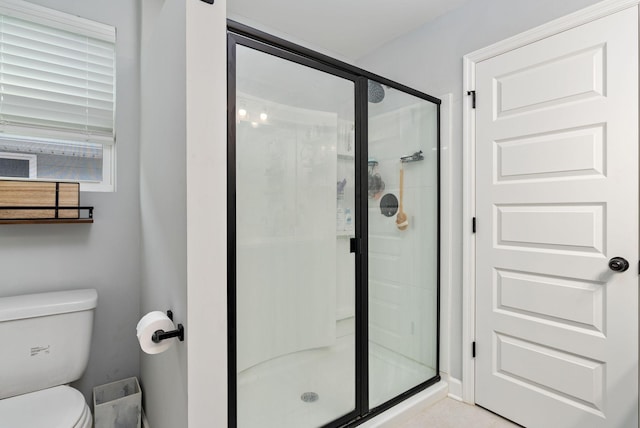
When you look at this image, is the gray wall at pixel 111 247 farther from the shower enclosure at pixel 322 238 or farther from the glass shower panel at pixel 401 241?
the glass shower panel at pixel 401 241

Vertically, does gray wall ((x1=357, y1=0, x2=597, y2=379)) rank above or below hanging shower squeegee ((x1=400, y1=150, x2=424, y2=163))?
above

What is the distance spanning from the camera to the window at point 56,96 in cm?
156

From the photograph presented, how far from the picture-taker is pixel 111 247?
5.77 feet

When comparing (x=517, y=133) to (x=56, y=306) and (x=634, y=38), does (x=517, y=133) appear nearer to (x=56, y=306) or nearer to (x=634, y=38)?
(x=634, y=38)

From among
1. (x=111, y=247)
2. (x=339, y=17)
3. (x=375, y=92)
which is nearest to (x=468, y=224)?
(x=375, y=92)

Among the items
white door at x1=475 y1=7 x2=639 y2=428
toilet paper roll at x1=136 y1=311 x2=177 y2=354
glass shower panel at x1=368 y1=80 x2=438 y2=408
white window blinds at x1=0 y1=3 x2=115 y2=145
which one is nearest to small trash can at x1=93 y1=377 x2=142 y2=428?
toilet paper roll at x1=136 y1=311 x2=177 y2=354

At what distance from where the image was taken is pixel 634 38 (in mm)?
1402

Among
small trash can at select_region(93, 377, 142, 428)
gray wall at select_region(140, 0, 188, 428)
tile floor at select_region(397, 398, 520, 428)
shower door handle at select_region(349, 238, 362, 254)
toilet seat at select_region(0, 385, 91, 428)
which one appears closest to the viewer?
gray wall at select_region(140, 0, 188, 428)

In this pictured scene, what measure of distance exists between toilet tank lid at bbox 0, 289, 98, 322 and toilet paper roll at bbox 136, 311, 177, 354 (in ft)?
2.10

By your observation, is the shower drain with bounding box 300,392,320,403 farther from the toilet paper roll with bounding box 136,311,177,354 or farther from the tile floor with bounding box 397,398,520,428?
the toilet paper roll with bounding box 136,311,177,354

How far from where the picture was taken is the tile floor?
1765 mm

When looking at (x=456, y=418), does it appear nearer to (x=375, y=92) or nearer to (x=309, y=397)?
(x=309, y=397)

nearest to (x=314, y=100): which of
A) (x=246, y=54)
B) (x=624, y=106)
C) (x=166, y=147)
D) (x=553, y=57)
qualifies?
(x=246, y=54)

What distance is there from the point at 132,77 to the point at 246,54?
924mm
